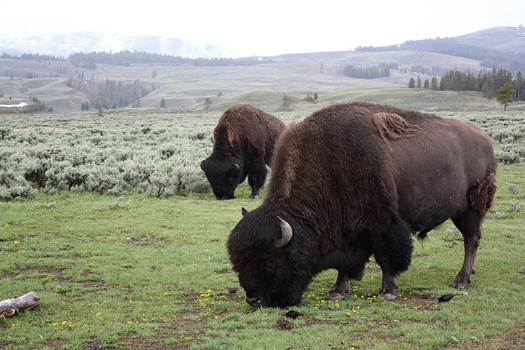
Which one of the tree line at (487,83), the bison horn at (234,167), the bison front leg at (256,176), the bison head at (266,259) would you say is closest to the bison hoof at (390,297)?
the bison head at (266,259)

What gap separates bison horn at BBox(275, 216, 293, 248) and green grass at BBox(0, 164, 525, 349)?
2.94ft

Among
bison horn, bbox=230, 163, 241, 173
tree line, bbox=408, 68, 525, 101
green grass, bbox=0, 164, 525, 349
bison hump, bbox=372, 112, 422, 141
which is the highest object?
tree line, bbox=408, 68, 525, 101

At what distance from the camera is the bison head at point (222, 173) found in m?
15.0

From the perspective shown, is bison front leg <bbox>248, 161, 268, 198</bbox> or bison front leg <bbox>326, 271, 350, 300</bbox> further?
bison front leg <bbox>248, 161, 268, 198</bbox>

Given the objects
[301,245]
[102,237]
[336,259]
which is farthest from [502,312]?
[102,237]

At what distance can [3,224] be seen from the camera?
37.4 feet

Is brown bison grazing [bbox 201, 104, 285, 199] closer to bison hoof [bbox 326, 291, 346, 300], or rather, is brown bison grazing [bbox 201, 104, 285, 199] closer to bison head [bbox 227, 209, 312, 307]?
bison hoof [bbox 326, 291, 346, 300]

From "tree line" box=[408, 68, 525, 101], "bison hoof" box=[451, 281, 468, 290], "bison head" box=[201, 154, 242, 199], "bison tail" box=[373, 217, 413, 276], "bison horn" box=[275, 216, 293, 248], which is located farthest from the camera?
"tree line" box=[408, 68, 525, 101]

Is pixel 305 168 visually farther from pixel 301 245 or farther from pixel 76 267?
pixel 76 267

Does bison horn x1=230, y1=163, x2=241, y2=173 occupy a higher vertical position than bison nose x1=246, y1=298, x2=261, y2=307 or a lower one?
higher

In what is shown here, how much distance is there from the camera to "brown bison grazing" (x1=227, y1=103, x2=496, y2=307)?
6.00 metres

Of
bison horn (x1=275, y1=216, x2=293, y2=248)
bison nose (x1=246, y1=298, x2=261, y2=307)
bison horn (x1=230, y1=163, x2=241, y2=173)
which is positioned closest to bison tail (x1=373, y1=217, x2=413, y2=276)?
bison horn (x1=275, y1=216, x2=293, y2=248)

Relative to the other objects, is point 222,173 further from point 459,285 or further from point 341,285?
point 459,285

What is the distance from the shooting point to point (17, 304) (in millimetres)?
6203
